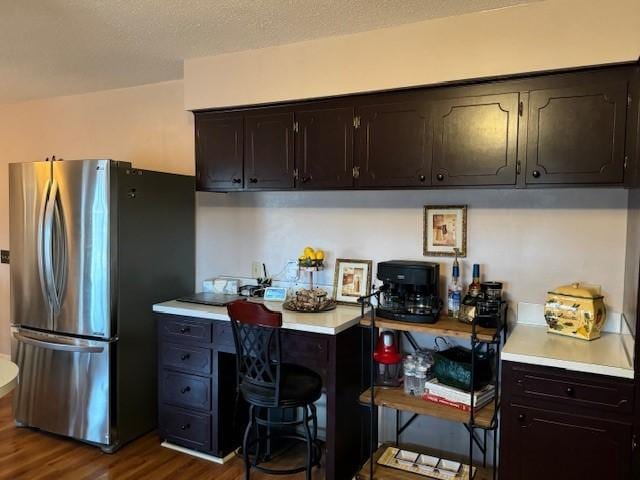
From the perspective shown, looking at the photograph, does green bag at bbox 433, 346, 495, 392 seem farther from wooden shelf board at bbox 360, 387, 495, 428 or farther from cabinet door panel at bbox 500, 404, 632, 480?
cabinet door panel at bbox 500, 404, 632, 480

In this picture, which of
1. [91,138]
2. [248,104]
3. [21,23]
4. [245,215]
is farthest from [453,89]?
[91,138]

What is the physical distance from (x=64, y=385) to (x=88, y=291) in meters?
0.63

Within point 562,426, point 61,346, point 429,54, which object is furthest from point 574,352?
point 61,346

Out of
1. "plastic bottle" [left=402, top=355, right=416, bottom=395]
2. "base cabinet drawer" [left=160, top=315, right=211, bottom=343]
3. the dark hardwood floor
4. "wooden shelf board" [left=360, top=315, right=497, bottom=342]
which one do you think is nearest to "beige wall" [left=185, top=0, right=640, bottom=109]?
"wooden shelf board" [left=360, top=315, right=497, bottom=342]

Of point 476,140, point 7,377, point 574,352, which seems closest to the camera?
point 7,377

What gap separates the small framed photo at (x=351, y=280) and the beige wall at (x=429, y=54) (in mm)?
1012

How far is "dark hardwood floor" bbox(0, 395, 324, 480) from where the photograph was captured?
270cm

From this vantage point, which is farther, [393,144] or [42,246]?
[42,246]

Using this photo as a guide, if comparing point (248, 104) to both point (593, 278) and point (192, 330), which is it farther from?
point (593, 278)

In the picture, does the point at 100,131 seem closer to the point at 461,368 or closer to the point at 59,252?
the point at 59,252

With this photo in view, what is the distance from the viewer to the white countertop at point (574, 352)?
1873 millimetres

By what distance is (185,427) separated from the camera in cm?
291

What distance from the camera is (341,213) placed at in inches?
119

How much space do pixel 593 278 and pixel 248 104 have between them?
2.09 metres
